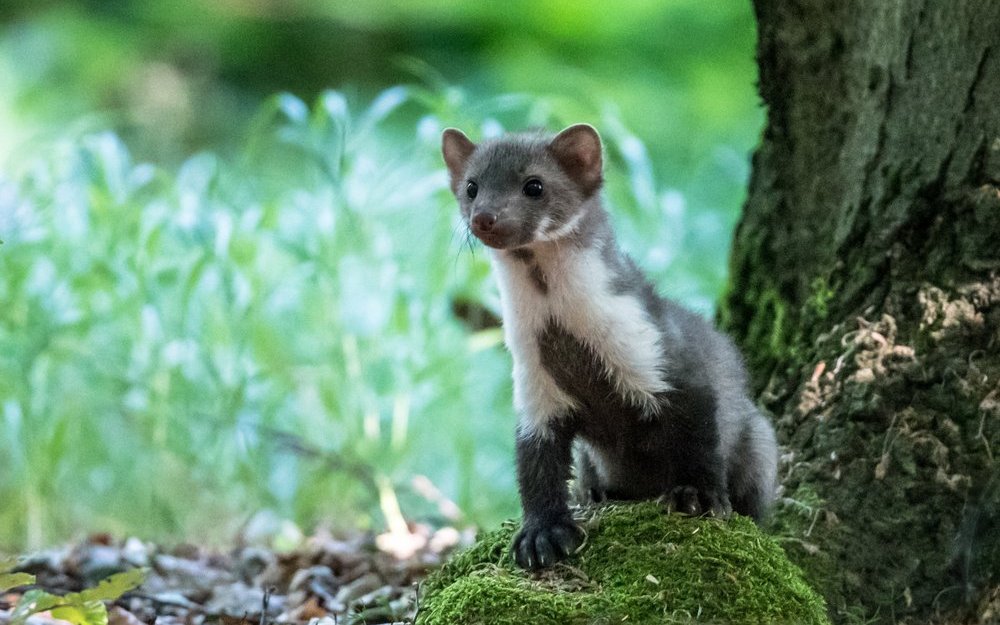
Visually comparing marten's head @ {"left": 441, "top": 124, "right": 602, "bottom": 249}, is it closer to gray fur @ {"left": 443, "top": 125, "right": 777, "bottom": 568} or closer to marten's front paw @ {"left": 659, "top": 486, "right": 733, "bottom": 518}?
gray fur @ {"left": 443, "top": 125, "right": 777, "bottom": 568}

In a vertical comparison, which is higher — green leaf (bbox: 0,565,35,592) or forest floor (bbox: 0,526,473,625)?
green leaf (bbox: 0,565,35,592)

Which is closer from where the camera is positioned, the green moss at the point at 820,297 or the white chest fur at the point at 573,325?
the white chest fur at the point at 573,325

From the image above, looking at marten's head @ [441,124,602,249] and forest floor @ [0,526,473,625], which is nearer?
marten's head @ [441,124,602,249]

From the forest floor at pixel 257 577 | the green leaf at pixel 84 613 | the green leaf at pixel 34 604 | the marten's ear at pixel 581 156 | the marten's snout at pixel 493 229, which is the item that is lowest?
the forest floor at pixel 257 577

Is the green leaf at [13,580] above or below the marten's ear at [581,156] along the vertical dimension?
below

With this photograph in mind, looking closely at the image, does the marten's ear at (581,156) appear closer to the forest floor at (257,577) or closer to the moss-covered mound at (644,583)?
the moss-covered mound at (644,583)

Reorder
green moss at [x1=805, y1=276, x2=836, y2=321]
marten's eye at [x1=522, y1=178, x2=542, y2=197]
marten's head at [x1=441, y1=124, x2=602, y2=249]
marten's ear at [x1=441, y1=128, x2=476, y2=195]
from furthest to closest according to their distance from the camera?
green moss at [x1=805, y1=276, x2=836, y2=321] < marten's ear at [x1=441, y1=128, x2=476, y2=195] < marten's eye at [x1=522, y1=178, x2=542, y2=197] < marten's head at [x1=441, y1=124, x2=602, y2=249]

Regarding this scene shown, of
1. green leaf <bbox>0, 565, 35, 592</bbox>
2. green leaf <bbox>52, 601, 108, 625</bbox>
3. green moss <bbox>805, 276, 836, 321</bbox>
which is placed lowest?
green leaf <bbox>52, 601, 108, 625</bbox>

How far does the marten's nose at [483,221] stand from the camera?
3846mm

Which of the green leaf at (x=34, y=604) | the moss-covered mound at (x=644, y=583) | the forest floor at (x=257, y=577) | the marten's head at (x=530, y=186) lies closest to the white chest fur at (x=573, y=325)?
the marten's head at (x=530, y=186)

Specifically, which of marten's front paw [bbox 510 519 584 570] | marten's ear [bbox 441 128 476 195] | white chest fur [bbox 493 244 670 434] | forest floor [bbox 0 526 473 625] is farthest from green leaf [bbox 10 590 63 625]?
marten's ear [bbox 441 128 476 195]

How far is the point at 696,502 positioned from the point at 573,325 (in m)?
0.68

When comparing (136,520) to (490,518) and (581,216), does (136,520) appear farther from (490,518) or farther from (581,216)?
(581,216)

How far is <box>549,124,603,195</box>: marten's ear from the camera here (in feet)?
13.6
